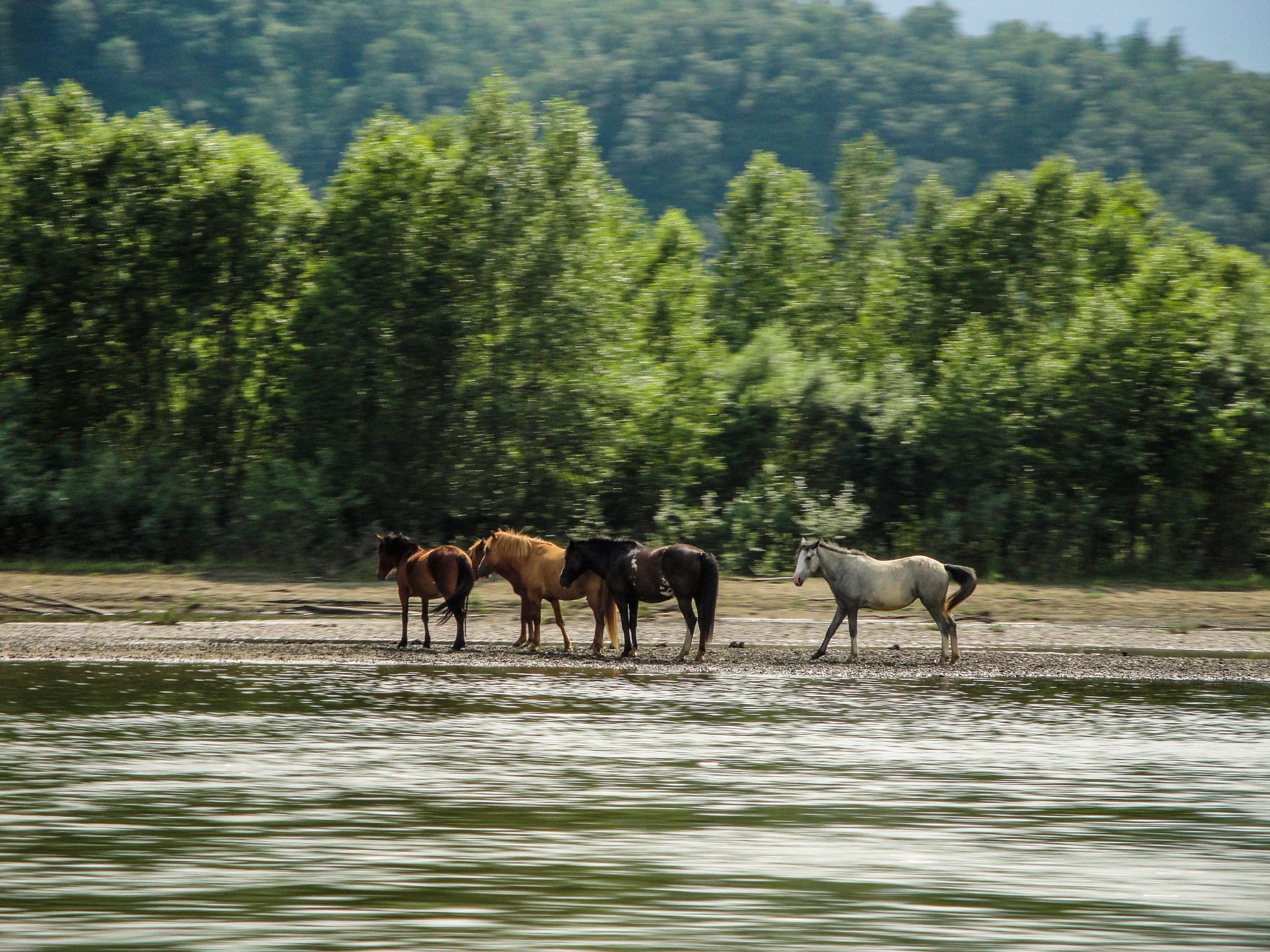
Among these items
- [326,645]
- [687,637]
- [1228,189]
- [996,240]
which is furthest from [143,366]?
[1228,189]

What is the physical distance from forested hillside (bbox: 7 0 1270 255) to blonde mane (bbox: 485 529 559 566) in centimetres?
6435

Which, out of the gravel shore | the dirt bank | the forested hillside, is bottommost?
the gravel shore

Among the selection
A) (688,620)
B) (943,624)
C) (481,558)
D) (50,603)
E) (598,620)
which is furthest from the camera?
(50,603)

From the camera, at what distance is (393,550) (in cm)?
1998

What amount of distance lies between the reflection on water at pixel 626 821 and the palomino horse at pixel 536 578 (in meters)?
5.00

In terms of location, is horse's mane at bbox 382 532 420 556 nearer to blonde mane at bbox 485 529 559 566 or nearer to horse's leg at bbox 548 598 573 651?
blonde mane at bbox 485 529 559 566

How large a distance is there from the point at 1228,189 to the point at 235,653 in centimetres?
7904

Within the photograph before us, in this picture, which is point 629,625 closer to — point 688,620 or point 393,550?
point 688,620

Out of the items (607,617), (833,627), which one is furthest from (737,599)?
(833,627)

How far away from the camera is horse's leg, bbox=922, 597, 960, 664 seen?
18.1 meters

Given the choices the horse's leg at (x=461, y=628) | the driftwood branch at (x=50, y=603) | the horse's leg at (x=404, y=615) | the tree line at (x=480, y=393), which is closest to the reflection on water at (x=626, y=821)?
the horse's leg at (x=461, y=628)

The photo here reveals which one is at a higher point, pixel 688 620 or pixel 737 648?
pixel 688 620

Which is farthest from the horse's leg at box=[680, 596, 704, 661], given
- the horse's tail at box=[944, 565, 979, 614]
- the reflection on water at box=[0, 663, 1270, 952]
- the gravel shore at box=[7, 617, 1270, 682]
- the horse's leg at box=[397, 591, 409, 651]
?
the horse's leg at box=[397, 591, 409, 651]

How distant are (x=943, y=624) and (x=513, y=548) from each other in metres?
6.33
